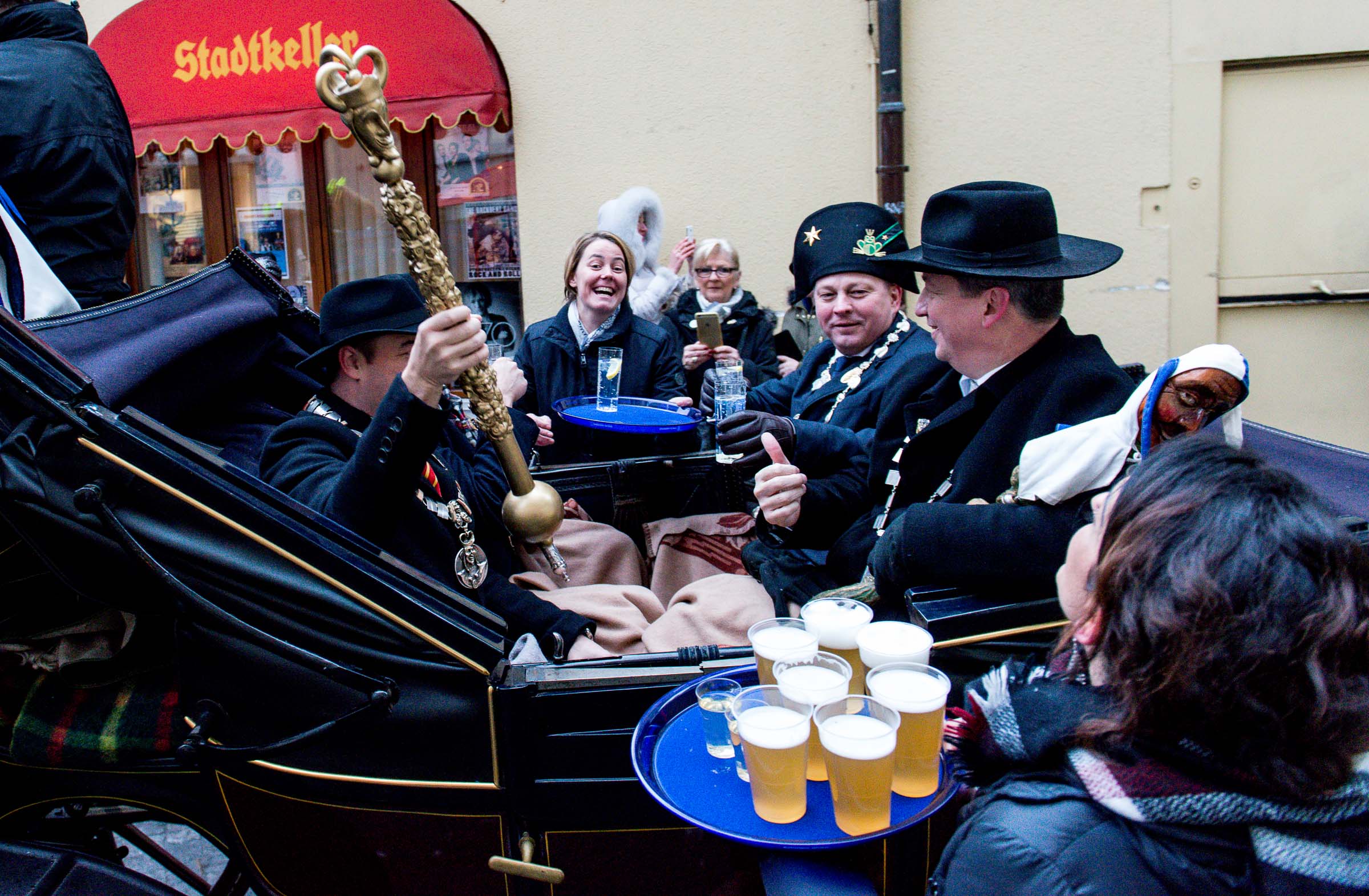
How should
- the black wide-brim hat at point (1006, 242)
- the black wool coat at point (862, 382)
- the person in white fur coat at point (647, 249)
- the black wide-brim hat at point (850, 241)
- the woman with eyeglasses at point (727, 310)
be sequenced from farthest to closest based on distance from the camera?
the person in white fur coat at point (647, 249), the woman with eyeglasses at point (727, 310), the black wide-brim hat at point (850, 241), the black wool coat at point (862, 382), the black wide-brim hat at point (1006, 242)

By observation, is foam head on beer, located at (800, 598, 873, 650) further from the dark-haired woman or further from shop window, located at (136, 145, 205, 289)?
shop window, located at (136, 145, 205, 289)

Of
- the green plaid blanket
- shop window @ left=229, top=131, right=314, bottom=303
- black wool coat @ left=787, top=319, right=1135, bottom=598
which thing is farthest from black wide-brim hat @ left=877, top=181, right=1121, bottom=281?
shop window @ left=229, top=131, right=314, bottom=303

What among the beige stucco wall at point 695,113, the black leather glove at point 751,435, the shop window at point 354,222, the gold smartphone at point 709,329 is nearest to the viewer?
the black leather glove at point 751,435

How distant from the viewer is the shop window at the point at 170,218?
6.24 m

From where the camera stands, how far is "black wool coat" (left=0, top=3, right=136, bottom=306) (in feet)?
7.12

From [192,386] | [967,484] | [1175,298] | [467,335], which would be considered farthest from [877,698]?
[1175,298]

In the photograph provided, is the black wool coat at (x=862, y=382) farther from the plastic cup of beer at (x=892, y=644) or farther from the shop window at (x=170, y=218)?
the shop window at (x=170, y=218)

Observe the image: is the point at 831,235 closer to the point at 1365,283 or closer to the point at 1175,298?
the point at 1175,298

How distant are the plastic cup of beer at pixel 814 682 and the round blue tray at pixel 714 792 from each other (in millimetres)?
46

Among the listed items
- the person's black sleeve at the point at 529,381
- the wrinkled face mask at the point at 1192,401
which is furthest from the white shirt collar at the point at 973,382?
the person's black sleeve at the point at 529,381

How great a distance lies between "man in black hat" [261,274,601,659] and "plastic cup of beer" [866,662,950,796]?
2.91 ft

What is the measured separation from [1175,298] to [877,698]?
4.51m

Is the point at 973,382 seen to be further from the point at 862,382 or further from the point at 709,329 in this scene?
the point at 709,329

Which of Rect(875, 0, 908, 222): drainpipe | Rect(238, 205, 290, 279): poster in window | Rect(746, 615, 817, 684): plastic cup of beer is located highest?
Rect(875, 0, 908, 222): drainpipe
